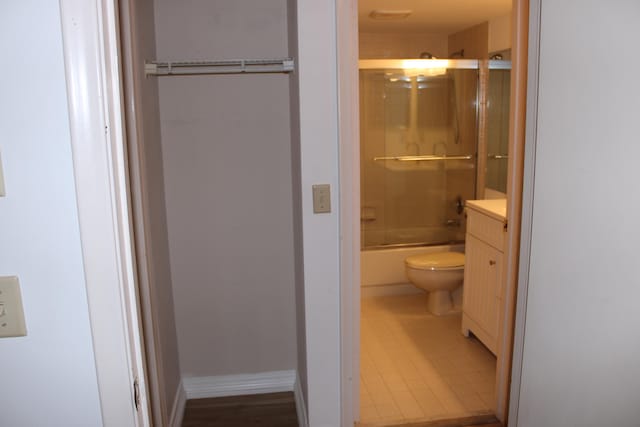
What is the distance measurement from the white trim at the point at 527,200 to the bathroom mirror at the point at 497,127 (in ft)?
7.38

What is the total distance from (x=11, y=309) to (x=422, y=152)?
12.1ft

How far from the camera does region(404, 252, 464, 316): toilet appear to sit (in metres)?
3.42

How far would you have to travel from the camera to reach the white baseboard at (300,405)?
223cm

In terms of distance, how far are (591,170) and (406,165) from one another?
2759mm

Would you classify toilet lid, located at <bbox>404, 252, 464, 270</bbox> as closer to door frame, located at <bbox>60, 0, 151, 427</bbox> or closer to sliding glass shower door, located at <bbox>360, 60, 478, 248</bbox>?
sliding glass shower door, located at <bbox>360, 60, 478, 248</bbox>

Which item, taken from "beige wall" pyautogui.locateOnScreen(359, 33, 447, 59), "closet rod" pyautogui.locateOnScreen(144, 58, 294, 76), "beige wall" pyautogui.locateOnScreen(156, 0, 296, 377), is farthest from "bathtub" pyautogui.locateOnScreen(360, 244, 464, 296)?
"closet rod" pyautogui.locateOnScreen(144, 58, 294, 76)

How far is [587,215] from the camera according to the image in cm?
142

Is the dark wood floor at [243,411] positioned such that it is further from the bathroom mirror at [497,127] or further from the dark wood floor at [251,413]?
the bathroom mirror at [497,127]

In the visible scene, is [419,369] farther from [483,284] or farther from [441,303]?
[441,303]

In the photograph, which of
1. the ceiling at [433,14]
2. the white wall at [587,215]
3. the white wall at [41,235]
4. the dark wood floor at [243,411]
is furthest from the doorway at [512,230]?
the ceiling at [433,14]

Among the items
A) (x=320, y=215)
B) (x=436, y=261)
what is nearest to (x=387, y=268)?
(x=436, y=261)

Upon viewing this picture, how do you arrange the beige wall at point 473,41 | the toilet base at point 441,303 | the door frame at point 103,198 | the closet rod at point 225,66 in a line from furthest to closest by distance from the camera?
the beige wall at point 473,41
the toilet base at point 441,303
the closet rod at point 225,66
the door frame at point 103,198

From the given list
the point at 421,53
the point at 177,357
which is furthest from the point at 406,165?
the point at 177,357

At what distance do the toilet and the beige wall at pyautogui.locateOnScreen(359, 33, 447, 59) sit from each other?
2139 mm
